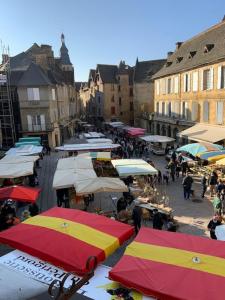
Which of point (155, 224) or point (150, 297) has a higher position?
point (150, 297)

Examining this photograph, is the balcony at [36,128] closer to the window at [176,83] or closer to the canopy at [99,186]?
the window at [176,83]

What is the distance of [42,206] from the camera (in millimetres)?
15297

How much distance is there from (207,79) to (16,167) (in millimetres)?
18945

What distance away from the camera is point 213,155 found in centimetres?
1670

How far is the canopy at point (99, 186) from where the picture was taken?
12.1 m

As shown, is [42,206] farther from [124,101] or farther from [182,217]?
[124,101]

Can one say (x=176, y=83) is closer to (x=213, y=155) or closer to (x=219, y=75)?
(x=219, y=75)

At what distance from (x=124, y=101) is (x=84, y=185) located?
51054 millimetres

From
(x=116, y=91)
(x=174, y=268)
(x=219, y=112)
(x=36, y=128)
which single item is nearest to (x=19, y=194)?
(x=174, y=268)

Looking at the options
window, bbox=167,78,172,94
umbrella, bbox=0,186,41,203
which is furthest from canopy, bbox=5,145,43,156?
window, bbox=167,78,172,94

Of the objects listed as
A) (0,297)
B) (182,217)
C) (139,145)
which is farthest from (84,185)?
(139,145)

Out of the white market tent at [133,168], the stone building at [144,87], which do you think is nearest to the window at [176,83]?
the stone building at [144,87]

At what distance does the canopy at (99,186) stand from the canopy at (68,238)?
3.51 meters

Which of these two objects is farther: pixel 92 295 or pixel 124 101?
pixel 124 101
